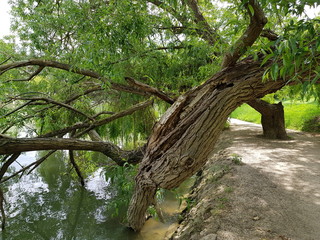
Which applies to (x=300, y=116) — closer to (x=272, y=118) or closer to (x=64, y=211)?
(x=272, y=118)

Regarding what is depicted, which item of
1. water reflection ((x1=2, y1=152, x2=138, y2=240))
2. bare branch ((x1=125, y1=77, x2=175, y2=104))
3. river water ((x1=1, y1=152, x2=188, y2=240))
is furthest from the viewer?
water reflection ((x1=2, y1=152, x2=138, y2=240))

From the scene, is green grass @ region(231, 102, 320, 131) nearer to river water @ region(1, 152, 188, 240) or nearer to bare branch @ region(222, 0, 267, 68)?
river water @ region(1, 152, 188, 240)

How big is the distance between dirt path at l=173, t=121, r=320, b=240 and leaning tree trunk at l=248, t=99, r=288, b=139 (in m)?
1.79

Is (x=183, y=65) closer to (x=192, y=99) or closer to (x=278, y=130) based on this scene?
(x=192, y=99)

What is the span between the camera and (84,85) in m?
5.27

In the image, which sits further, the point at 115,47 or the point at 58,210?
the point at 58,210

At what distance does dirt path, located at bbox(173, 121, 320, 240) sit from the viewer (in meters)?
2.93

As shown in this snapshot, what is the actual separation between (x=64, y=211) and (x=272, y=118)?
6.97 metres

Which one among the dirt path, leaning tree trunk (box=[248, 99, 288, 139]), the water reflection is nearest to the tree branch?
the water reflection

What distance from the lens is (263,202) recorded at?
3.62 meters

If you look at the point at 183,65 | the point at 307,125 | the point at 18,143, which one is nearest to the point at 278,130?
the point at 307,125

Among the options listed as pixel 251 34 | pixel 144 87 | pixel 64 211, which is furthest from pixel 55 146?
pixel 64 211

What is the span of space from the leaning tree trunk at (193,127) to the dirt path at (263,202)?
1.13m

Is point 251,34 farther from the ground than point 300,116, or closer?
farther from the ground
